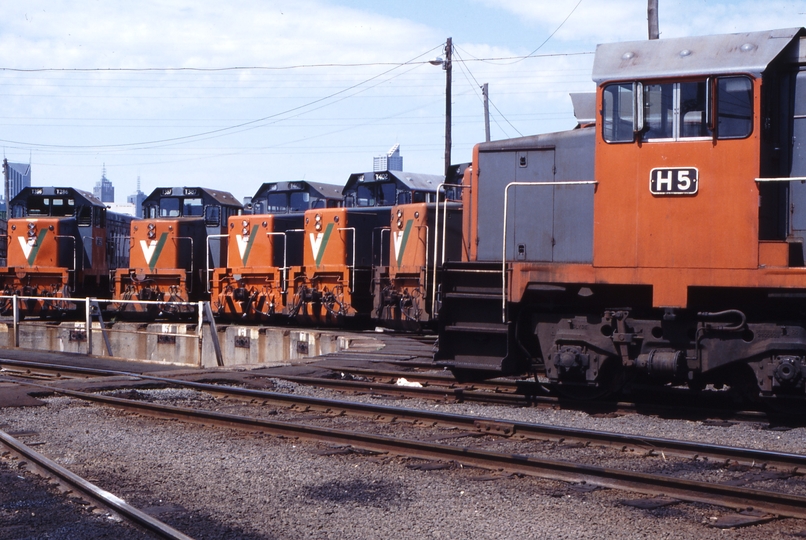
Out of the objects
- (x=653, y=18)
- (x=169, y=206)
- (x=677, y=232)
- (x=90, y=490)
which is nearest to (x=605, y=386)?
(x=677, y=232)

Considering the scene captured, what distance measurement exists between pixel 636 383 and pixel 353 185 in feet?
42.1

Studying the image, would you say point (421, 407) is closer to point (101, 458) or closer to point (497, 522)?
point (101, 458)

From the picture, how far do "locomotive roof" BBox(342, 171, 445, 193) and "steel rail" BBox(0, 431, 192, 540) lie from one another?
13.5 metres

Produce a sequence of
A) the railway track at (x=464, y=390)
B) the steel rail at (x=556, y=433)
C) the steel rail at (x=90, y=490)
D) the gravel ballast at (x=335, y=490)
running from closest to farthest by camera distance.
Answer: the steel rail at (x=90, y=490)
the gravel ballast at (x=335, y=490)
the steel rail at (x=556, y=433)
the railway track at (x=464, y=390)

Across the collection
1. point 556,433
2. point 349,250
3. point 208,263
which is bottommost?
point 556,433

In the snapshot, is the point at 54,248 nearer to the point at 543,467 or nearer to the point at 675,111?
the point at 675,111

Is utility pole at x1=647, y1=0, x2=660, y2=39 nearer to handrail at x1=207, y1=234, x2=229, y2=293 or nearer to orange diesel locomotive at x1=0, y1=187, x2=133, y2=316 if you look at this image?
handrail at x1=207, y1=234, x2=229, y2=293

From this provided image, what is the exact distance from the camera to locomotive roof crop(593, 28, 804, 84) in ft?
25.0

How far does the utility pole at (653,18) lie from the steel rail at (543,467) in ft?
38.7

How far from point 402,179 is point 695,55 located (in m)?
12.2

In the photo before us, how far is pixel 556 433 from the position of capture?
22.8ft

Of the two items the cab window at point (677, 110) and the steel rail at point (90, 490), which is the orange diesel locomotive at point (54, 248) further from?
the cab window at point (677, 110)

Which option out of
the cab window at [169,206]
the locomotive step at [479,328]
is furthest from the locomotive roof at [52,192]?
the locomotive step at [479,328]

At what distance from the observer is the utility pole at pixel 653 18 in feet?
52.5
